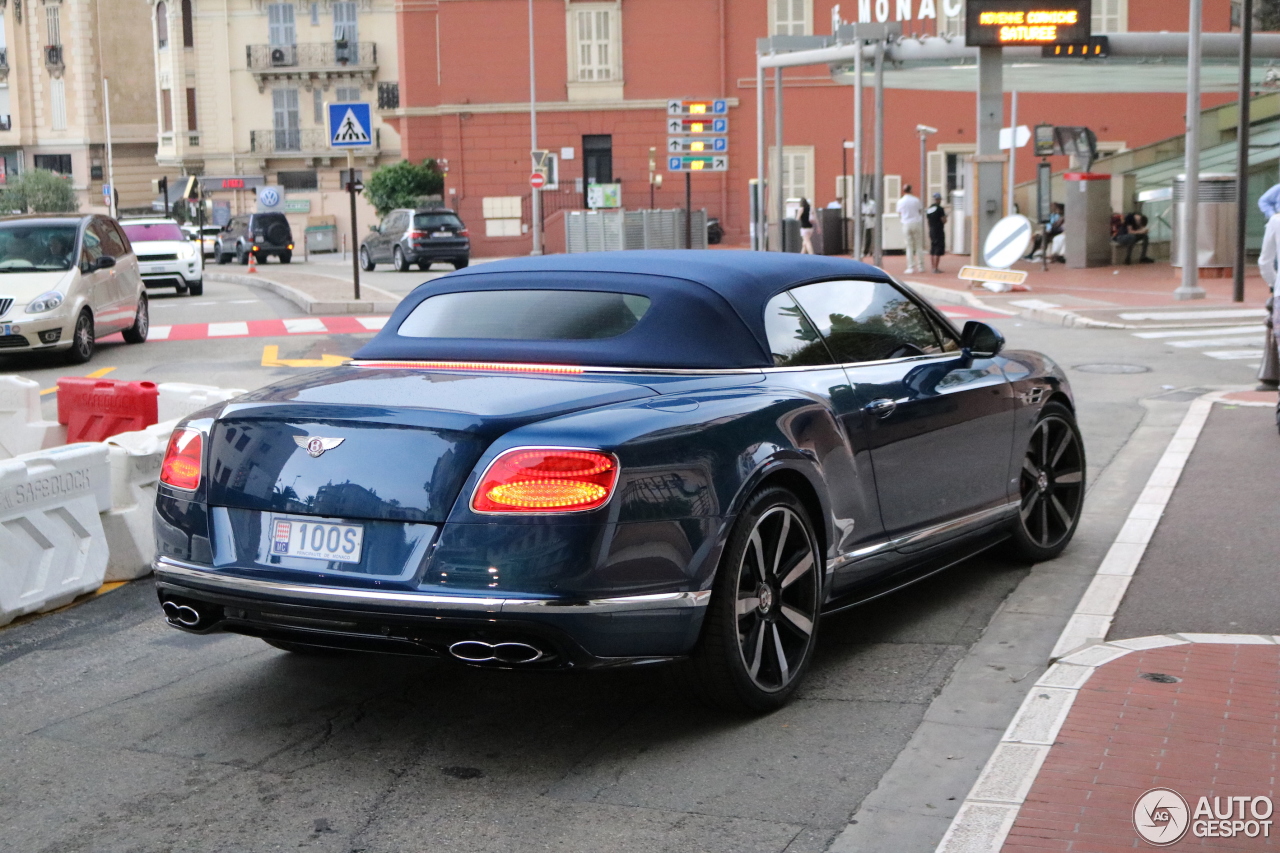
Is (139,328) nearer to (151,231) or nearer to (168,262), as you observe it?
(168,262)

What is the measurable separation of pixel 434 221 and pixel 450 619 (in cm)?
3624

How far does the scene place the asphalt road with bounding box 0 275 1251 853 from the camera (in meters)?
4.03

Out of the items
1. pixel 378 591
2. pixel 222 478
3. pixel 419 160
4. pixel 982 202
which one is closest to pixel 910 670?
pixel 378 591

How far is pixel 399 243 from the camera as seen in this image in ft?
132

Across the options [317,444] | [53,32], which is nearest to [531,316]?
[317,444]


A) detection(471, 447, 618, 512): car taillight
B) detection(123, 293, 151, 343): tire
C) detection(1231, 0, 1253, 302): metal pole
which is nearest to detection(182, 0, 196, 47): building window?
detection(123, 293, 151, 343): tire

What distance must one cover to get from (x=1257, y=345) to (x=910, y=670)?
13.5 m

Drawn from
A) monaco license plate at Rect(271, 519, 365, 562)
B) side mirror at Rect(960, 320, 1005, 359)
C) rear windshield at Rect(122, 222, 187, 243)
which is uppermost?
rear windshield at Rect(122, 222, 187, 243)

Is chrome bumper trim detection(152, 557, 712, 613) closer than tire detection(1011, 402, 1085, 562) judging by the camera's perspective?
Yes

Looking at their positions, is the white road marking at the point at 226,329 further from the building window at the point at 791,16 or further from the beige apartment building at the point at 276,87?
the beige apartment building at the point at 276,87

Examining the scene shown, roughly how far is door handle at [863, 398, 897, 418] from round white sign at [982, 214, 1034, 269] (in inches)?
799

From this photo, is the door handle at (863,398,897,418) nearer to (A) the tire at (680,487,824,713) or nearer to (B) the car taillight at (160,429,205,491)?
(A) the tire at (680,487,824,713)

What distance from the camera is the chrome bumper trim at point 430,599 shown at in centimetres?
423

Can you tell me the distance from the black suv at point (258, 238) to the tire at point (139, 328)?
1255 inches
